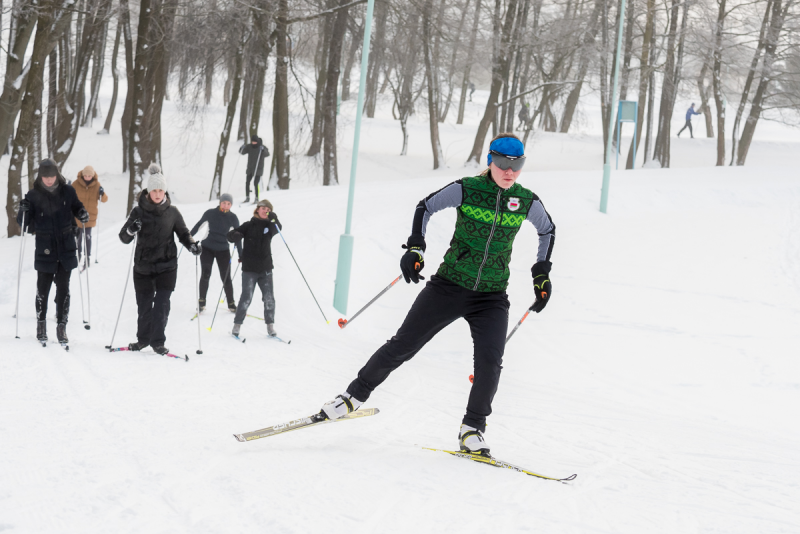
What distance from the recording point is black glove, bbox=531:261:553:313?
4270mm

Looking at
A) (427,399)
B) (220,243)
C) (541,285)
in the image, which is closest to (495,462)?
(541,285)

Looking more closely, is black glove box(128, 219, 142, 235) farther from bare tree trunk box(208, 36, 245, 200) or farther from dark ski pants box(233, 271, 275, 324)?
bare tree trunk box(208, 36, 245, 200)

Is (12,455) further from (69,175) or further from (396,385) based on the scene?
(69,175)

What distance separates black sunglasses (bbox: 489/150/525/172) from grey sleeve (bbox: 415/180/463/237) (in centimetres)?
26

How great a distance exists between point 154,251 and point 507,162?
4023 mm

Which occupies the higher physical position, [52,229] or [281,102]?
[281,102]

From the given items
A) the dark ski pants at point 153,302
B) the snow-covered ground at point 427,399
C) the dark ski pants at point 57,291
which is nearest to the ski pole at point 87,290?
the snow-covered ground at point 427,399

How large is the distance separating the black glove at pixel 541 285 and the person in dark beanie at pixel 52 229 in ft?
15.0

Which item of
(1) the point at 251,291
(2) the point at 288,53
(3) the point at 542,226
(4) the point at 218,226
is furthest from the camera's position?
(2) the point at 288,53

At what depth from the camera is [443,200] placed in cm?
420

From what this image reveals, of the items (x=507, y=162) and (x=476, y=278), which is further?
(x=476, y=278)

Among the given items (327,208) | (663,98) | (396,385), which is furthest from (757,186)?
(396,385)

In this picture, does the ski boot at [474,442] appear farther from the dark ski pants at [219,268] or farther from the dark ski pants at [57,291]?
the dark ski pants at [219,268]

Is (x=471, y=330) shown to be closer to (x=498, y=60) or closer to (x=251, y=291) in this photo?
(x=251, y=291)
